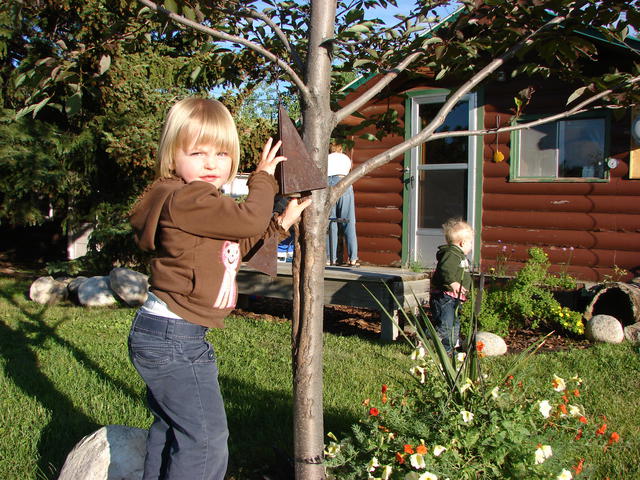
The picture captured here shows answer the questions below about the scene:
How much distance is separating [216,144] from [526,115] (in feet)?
21.7

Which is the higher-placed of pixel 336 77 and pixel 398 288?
pixel 336 77

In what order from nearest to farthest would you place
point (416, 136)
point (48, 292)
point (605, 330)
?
point (416, 136) < point (605, 330) < point (48, 292)


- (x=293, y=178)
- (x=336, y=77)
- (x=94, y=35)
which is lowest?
(x=293, y=178)

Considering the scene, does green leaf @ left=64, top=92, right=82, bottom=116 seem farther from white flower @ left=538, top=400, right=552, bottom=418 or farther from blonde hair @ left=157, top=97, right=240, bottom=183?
white flower @ left=538, top=400, right=552, bottom=418

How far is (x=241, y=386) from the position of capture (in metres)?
4.18

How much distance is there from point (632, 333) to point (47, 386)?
16.2ft

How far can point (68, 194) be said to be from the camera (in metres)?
9.70

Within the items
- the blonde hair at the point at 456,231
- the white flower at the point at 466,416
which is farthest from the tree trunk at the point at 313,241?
the blonde hair at the point at 456,231

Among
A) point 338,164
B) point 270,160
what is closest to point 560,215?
point 338,164

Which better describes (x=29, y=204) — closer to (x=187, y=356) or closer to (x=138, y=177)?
(x=138, y=177)

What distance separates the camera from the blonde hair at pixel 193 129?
7.06 feet

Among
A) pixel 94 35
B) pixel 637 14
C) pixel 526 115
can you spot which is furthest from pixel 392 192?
pixel 637 14

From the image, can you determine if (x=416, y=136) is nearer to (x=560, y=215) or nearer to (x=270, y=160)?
(x=270, y=160)

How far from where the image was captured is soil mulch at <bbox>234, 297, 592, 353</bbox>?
18.7 ft
